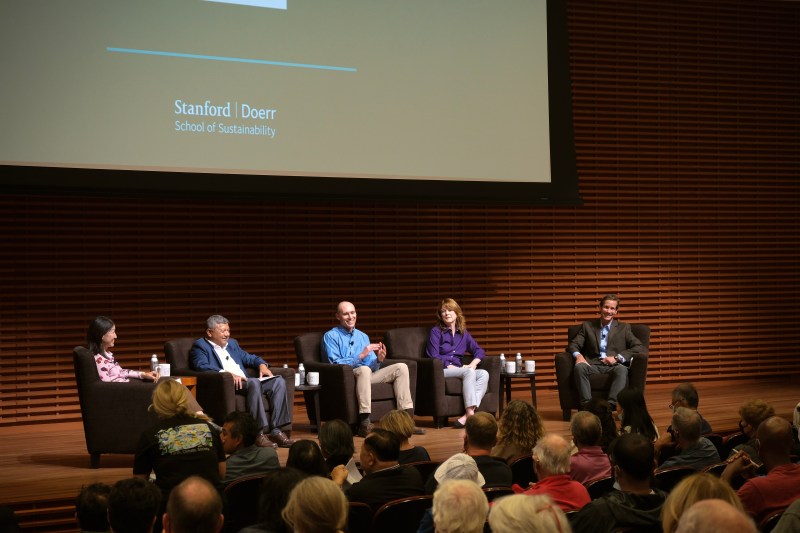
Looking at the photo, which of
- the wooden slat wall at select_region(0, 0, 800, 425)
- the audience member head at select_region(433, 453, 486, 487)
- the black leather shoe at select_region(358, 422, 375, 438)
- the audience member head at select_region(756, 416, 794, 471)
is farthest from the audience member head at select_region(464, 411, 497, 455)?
the wooden slat wall at select_region(0, 0, 800, 425)

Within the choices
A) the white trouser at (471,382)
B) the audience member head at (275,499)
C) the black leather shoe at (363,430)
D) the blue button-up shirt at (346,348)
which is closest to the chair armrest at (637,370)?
the white trouser at (471,382)

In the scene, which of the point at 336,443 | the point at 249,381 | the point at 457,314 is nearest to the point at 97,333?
the point at 249,381

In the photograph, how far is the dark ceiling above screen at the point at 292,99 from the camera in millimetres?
6484

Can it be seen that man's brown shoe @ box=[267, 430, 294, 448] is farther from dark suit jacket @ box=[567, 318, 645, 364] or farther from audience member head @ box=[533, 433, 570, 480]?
audience member head @ box=[533, 433, 570, 480]

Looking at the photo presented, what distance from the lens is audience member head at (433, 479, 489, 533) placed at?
2.60m

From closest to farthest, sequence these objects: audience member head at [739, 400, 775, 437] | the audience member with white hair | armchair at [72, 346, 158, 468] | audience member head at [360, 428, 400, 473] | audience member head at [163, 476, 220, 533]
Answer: audience member head at [163, 476, 220, 533] < the audience member with white hair < audience member head at [360, 428, 400, 473] < audience member head at [739, 400, 775, 437] < armchair at [72, 346, 158, 468]

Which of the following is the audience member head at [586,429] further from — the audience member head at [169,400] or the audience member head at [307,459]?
the audience member head at [169,400]

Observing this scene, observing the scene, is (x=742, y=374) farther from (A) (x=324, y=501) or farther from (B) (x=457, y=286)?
(A) (x=324, y=501)

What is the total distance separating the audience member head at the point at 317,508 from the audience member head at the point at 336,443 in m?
1.48

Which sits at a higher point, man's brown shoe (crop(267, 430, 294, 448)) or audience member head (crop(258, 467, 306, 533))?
audience member head (crop(258, 467, 306, 533))

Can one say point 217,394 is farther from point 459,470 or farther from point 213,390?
point 459,470

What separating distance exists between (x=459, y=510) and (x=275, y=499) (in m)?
0.70

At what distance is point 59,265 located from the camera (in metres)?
8.12

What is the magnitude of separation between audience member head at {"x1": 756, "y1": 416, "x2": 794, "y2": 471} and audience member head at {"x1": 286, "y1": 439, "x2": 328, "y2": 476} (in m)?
1.72
